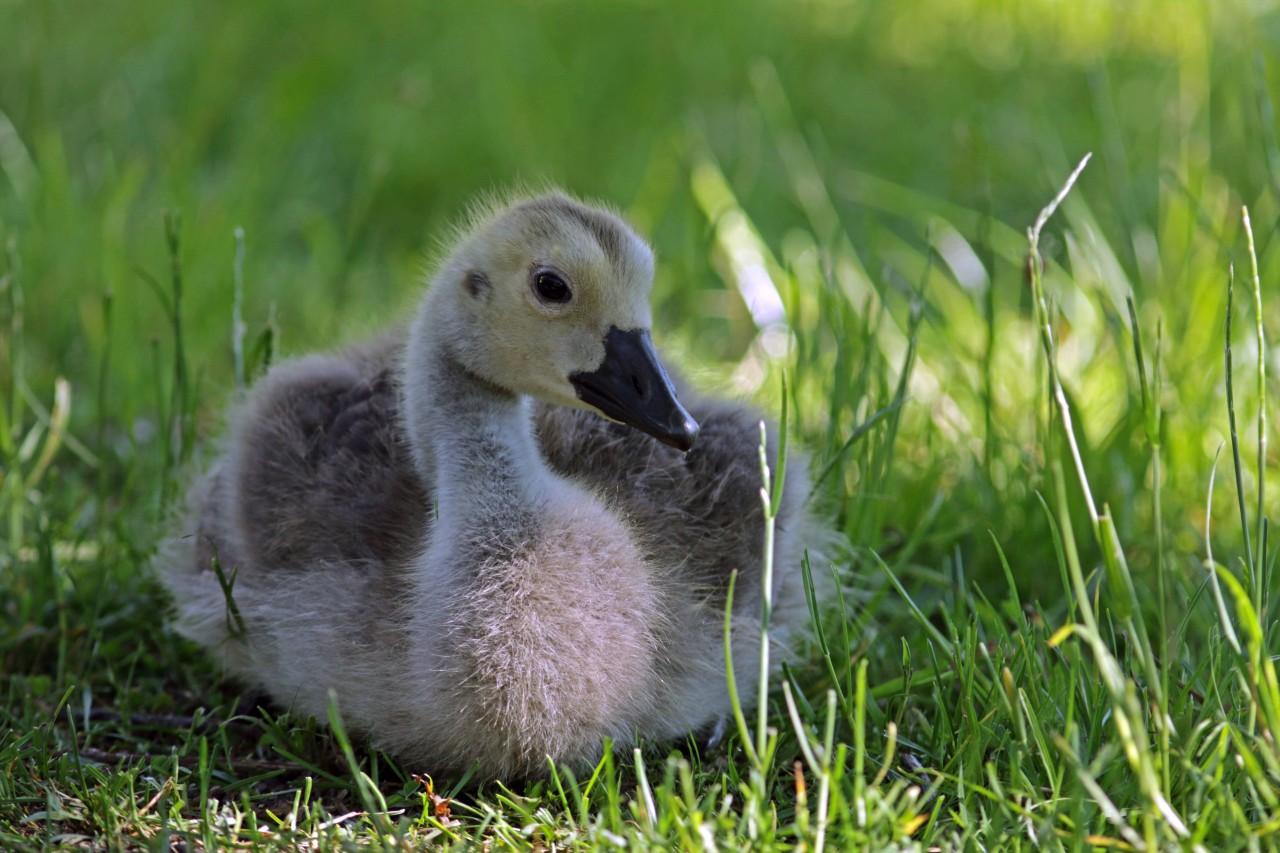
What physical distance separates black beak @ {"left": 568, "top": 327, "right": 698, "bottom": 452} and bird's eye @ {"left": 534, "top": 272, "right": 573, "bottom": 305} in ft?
0.39

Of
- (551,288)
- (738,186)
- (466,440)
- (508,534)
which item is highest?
(738,186)

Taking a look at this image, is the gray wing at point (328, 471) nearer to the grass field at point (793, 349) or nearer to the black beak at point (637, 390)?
the grass field at point (793, 349)

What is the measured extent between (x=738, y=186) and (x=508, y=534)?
9.78 ft

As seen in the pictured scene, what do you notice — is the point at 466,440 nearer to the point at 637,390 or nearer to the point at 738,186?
the point at 637,390

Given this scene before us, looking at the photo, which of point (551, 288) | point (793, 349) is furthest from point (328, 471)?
point (793, 349)

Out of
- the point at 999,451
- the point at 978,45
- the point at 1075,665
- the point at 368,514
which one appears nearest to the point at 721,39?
the point at 978,45

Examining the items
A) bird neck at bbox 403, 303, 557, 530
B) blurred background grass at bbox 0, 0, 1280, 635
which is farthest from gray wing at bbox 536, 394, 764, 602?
blurred background grass at bbox 0, 0, 1280, 635

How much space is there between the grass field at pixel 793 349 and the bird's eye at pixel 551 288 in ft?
2.65

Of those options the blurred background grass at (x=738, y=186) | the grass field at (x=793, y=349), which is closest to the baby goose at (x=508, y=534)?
the grass field at (x=793, y=349)

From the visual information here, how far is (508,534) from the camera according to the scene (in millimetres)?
2613

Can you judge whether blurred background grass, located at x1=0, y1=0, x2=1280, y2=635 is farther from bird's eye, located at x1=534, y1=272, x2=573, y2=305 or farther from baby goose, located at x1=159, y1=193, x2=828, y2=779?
bird's eye, located at x1=534, y1=272, x2=573, y2=305

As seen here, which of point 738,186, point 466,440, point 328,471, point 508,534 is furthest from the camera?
point 738,186

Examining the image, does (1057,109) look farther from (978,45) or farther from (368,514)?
(368,514)

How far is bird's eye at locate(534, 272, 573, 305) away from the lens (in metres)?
2.69
